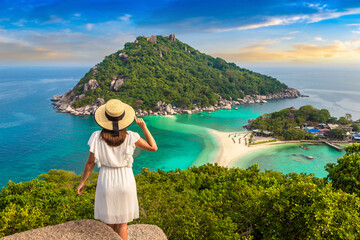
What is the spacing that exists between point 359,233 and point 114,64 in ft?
268

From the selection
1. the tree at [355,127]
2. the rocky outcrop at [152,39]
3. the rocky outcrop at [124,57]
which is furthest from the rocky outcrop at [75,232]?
the rocky outcrop at [152,39]

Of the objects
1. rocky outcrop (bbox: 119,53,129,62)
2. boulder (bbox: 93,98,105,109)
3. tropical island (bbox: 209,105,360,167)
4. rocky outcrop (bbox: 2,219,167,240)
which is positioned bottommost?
tropical island (bbox: 209,105,360,167)

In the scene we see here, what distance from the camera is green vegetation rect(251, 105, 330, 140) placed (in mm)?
38688

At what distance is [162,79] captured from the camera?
245 ft

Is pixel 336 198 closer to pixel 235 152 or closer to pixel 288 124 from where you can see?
pixel 235 152

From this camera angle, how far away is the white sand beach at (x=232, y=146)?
29.7m

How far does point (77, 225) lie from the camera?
361cm


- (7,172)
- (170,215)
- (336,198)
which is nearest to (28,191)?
(170,215)

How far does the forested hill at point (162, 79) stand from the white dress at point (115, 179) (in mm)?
55077

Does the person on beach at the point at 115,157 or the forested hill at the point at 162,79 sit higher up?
the forested hill at the point at 162,79

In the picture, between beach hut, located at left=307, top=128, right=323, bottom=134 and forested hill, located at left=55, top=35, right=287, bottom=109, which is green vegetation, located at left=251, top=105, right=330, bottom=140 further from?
forested hill, located at left=55, top=35, right=287, bottom=109

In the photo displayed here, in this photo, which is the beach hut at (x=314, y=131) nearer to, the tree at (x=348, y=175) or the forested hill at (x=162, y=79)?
the forested hill at (x=162, y=79)

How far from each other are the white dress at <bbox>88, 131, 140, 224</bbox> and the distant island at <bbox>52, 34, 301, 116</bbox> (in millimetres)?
52528

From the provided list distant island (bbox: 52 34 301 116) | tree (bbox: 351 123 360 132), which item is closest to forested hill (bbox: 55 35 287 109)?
distant island (bbox: 52 34 301 116)
